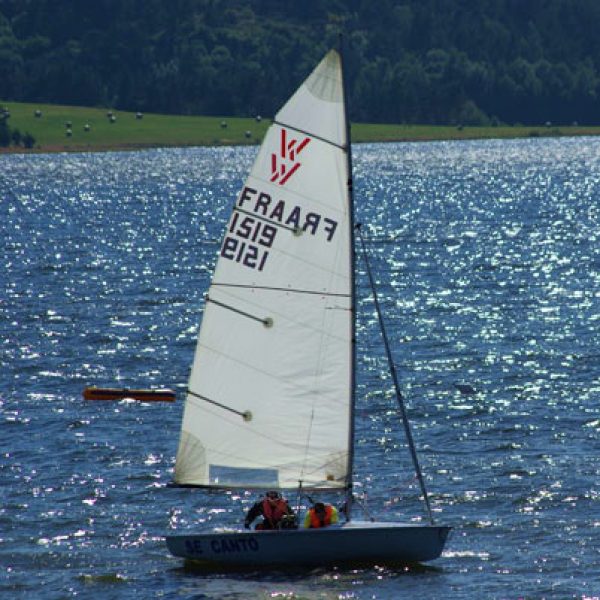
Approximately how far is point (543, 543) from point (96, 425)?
21507mm

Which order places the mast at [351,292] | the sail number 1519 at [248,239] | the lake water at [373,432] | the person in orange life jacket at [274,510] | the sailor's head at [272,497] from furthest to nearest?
the lake water at [373,432]
the sailor's head at [272,497]
the person in orange life jacket at [274,510]
the sail number 1519 at [248,239]
the mast at [351,292]

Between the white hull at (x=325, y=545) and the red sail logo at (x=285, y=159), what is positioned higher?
the red sail logo at (x=285, y=159)

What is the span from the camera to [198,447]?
44.2m

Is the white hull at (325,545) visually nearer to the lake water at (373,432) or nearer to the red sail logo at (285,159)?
the lake water at (373,432)

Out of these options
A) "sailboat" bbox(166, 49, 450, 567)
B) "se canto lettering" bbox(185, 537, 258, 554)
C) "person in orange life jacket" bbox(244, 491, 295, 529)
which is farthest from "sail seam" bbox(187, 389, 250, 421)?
"se canto lettering" bbox(185, 537, 258, 554)

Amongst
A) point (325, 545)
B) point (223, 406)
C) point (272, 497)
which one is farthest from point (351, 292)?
point (325, 545)

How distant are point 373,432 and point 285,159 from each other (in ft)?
71.2

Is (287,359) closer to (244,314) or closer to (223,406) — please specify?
(244,314)

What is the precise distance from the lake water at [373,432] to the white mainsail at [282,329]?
9.92 ft

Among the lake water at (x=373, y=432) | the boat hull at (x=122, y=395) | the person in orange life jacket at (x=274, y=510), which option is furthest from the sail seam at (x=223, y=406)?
the boat hull at (x=122, y=395)

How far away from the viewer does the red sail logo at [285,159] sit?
140ft

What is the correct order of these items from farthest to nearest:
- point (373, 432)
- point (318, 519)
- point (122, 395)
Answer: point (122, 395) < point (373, 432) < point (318, 519)

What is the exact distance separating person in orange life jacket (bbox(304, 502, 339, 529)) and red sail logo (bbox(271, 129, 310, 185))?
8.32 meters

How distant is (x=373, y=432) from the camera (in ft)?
205
